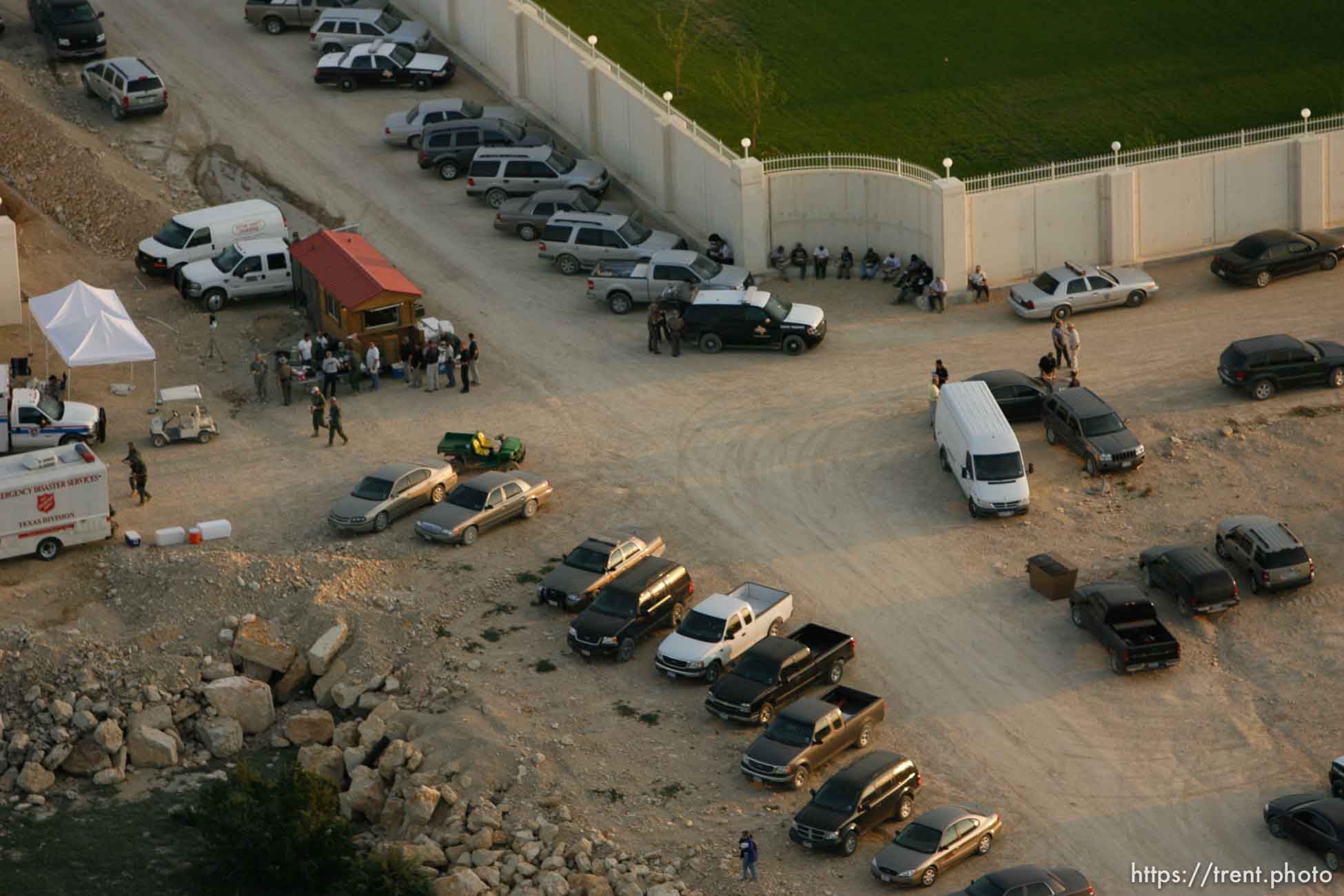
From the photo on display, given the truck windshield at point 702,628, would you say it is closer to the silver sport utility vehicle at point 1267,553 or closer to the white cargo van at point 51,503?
the silver sport utility vehicle at point 1267,553

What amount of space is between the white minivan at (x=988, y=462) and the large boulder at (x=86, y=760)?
64.9 ft

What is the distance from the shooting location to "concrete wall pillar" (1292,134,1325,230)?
61438 millimetres

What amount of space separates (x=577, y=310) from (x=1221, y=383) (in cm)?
1759

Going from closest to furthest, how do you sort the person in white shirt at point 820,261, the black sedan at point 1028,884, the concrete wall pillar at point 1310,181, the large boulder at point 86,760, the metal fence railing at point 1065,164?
the black sedan at point 1028,884
the large boulder at point 86,760
the metal fence railing at point 1065,164
the person in white shirt at point 820,261
the concrete wall pillar at point 1310,181

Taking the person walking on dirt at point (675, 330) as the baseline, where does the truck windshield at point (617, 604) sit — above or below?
below

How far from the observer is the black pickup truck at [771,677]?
4153 centimetres

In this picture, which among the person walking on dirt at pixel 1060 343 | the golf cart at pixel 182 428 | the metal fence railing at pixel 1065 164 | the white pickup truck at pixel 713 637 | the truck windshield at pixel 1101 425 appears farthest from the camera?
the metal fence railing at pixel 1065 164

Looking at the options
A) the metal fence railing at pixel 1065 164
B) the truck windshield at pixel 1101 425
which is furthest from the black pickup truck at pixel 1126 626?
the metal fence railing at pixel 1065 164

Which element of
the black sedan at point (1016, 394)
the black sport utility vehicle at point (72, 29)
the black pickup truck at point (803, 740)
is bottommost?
the black pickup truck at point (803, 740)

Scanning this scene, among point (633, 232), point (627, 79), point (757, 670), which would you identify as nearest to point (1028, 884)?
point (757, 670)

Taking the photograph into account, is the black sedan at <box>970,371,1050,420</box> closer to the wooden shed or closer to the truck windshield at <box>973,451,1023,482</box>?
the truck windshield at <box>973,451,1023,482</box>

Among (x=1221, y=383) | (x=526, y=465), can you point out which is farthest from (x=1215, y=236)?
(x=526, y=465)

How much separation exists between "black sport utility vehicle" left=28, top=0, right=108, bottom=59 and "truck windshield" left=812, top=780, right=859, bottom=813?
145ft

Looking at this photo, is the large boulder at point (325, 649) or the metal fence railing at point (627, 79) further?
the metal fence railing at point (627, 79)
